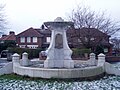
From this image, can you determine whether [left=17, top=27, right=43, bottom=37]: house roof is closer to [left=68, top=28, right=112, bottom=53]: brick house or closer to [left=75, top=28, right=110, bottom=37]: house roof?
[left=68, top=28, right=112, bottom=53]: brick house

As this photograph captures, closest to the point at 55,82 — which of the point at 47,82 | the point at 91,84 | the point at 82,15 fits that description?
the point at 47,82

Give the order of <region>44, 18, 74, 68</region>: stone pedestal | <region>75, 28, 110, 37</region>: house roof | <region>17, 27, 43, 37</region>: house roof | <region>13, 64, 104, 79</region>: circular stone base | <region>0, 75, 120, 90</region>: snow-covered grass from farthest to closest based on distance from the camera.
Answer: <region>17, 27, 43, 37</region>: house roof
<region>75, 28, 110, 37</region>: house roof
<region>44, 18, 74, 68</region>: stone pedestal
<region>13, 64, 104, 79</region>: circular stone base
<region>0, 75, 120, 90</region>: snow-covered grass

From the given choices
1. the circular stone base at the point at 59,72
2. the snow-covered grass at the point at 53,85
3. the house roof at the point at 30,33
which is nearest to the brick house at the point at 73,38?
the house roof at the point at 30,33

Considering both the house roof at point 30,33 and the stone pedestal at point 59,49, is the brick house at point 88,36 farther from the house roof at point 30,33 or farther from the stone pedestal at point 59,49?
the house roof at point 30,33

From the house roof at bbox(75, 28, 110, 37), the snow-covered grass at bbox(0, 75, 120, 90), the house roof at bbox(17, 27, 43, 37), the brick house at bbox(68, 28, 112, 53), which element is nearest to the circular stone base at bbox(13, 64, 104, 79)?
the snow-covered grass at bbox(0, 75, 120, 90)

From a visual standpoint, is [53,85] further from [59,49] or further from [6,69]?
[6,69]

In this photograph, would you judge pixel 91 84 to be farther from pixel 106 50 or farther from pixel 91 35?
pixel 106 50

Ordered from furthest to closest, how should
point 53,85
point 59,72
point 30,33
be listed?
point 30,33 < point 59,72 < point 53,85

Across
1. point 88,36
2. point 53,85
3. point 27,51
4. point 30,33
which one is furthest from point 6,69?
point 30,33

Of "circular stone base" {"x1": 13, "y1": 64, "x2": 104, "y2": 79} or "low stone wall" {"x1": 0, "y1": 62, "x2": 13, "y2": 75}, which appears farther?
"low stone wall" {"x1": 0, "y1": 62, "x2": 13, "y2": 75}

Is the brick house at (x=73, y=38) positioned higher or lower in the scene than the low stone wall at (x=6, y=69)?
higher

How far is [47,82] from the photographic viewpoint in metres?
16.5

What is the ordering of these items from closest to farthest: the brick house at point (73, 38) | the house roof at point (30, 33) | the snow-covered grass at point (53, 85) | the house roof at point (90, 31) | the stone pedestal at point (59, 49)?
1. the snow-covered grass at point (53, 85)
2. the stone pedestal at point (59, 49)
3. the house roof at point (90, 31)
4. the brick house at point (73, 38)
5. the house roof at point (30, 33)

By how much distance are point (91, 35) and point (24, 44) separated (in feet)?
96.3
